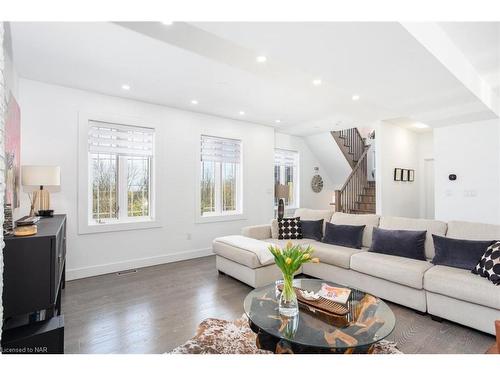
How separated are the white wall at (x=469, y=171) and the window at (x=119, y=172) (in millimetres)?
4902

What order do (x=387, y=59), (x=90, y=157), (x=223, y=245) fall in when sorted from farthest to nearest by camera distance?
(x=90, y=157)
(x=223, y=245)
(x=387, y=59)

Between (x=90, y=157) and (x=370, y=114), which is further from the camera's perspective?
(x=370, y=114)

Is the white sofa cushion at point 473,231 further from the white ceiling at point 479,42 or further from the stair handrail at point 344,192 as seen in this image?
the stair handrail at point 344,192

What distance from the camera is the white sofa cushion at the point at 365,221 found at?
363cm

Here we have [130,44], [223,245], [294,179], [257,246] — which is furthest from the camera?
[294,179]

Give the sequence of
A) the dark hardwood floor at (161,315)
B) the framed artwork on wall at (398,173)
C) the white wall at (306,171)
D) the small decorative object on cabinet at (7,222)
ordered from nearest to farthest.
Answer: the small decorative object on cabinet at (7,222)
the dark hardwood floor at (161,315)
the framed artwork on wall at (398,173)
the white wall at (306,171)

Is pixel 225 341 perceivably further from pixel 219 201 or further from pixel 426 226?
pixel 219 201

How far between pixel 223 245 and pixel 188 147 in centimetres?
200

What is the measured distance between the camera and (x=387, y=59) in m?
2.30

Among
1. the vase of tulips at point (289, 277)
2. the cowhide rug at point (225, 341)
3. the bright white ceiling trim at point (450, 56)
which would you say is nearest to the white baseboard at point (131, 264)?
the cowhide rug at point (225, 341)

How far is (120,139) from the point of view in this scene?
4.20m

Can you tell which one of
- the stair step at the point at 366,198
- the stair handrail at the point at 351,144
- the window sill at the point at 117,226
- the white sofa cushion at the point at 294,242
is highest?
the stair handrail at the point at 351,144
